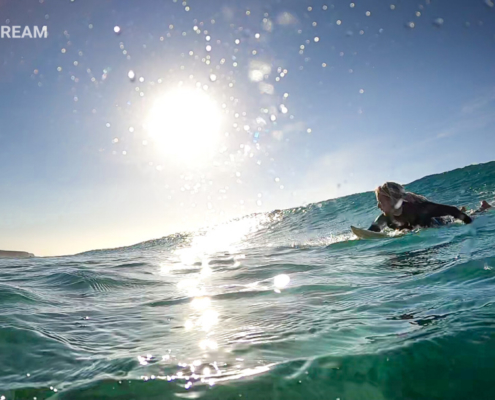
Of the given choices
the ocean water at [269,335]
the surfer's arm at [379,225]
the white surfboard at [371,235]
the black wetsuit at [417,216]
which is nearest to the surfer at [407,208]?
the black wetsuit at [417,216]

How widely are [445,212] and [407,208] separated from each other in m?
0.89

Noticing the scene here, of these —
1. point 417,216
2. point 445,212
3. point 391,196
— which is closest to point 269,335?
point 391,196

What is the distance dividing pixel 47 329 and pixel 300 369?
8.02 ft

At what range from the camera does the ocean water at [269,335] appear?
6.88 ft

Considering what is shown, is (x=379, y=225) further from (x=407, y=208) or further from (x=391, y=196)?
(x=391, y=196)

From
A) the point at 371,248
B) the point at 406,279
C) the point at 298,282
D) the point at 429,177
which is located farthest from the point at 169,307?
the point at 429,177

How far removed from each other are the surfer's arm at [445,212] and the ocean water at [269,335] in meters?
2.92

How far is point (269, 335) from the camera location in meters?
3.00

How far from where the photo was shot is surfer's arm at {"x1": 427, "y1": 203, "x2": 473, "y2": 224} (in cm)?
910

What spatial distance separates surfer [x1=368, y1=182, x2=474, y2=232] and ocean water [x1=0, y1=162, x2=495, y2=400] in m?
3.46

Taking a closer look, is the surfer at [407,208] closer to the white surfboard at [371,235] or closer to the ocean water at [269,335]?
the white surfboard at [371,235]

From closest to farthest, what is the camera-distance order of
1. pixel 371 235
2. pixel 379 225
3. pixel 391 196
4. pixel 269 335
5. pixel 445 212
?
pixel 269 335
pixel 445 212
pixel 391 196
pixel 371 235
pixel 379 225

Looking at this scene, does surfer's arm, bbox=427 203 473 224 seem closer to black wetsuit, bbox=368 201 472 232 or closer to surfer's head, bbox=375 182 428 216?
black wetsuit, bbox=368 201 472 232

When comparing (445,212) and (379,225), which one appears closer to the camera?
(445,212)
